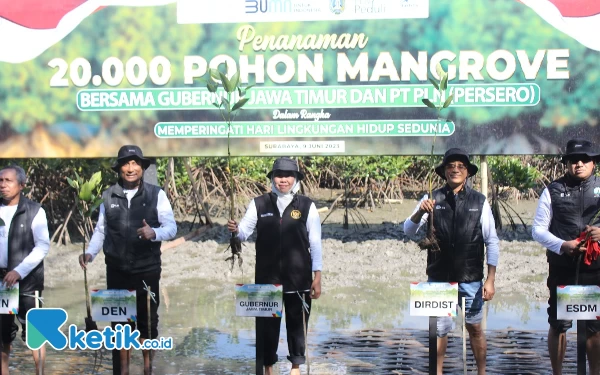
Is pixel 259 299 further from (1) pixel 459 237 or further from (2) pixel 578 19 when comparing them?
(2) pixel 578 19

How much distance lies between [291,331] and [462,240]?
4.83 ft

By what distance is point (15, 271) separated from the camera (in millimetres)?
6273

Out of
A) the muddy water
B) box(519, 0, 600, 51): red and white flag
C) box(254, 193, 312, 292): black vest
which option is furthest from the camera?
box(519, 0, 600, 51): red and white flag

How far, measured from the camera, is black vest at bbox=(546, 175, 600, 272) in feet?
19.8

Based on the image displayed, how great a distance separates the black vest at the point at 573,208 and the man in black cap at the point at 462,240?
465 millimetres

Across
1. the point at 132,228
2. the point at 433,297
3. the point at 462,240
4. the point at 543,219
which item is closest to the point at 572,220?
the point at 543,219

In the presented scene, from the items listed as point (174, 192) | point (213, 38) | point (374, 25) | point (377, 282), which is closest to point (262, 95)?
point (213, 38)

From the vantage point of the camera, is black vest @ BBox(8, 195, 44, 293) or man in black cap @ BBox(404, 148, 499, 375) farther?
black vest @ BBox(8, 195, 44, 293)

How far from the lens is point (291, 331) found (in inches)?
256

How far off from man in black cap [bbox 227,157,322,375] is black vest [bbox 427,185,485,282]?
36.0 inches

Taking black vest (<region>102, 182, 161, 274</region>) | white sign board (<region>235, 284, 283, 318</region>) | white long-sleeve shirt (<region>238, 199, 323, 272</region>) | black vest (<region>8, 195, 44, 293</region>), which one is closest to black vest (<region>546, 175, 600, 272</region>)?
white long-sleeve shirt (<region>238, 199, 323, 272</region>)

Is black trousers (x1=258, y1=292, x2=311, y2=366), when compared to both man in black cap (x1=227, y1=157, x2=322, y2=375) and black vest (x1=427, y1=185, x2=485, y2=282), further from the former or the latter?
black vest (x1=427, y1=185, x2=485, y2=282)

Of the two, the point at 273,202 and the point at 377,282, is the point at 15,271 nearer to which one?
the point at 273,202

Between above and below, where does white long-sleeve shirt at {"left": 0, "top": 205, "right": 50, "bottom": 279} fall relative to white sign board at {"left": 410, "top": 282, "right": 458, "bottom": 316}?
above
